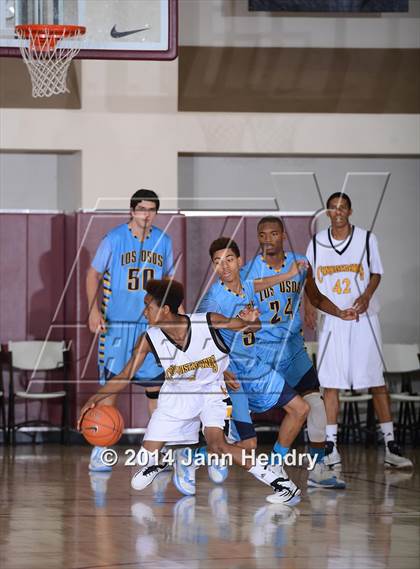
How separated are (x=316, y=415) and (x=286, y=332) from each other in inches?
24.2

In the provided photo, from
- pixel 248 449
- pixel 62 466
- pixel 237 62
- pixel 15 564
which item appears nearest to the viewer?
→ pixel 15 564

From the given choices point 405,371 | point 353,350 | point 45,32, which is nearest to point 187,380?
point 353,350

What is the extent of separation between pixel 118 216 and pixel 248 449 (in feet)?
13.8

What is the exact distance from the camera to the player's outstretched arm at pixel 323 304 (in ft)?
27.9

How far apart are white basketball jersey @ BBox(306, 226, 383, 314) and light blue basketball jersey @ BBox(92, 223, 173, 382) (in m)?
1.24

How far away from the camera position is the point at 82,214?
1102 centimetres

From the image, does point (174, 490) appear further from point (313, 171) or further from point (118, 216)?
point (313, 171)

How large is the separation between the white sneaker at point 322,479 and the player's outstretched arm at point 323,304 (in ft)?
4.21

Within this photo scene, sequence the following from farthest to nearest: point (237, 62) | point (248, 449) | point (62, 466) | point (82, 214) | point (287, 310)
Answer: point (237, 62)
point (82, 214)
point (62, 466)
point (287, 310)
point (248, 449)

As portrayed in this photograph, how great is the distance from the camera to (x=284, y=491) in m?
7.21

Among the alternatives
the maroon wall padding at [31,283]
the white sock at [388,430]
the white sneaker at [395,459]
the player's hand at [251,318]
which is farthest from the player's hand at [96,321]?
the maroon wall padding at [31,283]

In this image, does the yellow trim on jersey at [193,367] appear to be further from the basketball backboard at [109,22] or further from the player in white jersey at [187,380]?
the basketball backboard at [109,22]

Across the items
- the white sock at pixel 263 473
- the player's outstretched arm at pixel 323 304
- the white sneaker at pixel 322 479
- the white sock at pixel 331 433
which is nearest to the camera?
the white sock at pixel 263 473

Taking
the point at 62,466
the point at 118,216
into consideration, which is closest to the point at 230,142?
the point at 118,216
